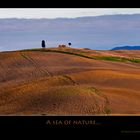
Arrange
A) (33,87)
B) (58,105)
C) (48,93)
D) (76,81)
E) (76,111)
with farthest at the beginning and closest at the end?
(76,81) < (33,87) < (48,93) < (58,105) < (76,111)

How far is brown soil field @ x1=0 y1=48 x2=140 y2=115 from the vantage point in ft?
22.2

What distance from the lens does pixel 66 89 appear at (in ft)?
27.8

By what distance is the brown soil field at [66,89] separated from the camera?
6781mm

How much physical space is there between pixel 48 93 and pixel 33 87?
1255 mm
